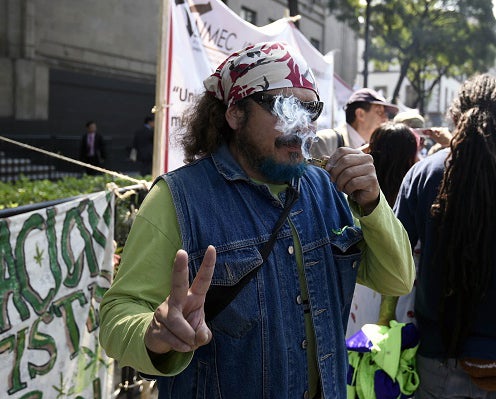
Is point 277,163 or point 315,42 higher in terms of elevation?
point 315,42

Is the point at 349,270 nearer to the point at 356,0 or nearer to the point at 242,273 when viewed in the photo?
the point at 242,273

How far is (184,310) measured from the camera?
1.31 meters

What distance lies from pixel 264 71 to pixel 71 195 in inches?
171

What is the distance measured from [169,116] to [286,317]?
2.45 meters

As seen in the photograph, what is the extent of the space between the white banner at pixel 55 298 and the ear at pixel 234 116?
4.45 ft

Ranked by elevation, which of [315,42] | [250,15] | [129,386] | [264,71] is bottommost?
[129,386]

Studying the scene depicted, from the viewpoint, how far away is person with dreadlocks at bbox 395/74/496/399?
240cm

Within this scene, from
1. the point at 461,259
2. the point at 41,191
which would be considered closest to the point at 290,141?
the point at 461,259

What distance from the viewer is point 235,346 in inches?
66.3

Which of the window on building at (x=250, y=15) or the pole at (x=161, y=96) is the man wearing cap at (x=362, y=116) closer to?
the pole at (x=161, y=96)

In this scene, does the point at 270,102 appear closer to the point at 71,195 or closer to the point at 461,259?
the point at 461,259

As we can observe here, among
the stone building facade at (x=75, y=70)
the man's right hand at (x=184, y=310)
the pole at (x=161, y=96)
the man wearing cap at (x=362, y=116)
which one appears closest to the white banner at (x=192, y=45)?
the pole at (x=161, y=96)

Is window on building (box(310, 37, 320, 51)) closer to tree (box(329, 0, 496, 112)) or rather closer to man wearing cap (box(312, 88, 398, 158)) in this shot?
tree (box(329, 0, 496, 112))

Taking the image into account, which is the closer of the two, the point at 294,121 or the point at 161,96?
the point at 294,121
